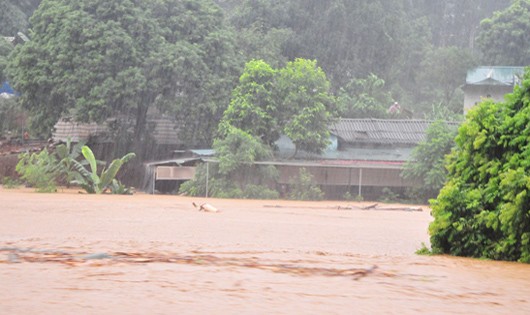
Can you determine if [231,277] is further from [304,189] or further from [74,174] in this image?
[304,189]

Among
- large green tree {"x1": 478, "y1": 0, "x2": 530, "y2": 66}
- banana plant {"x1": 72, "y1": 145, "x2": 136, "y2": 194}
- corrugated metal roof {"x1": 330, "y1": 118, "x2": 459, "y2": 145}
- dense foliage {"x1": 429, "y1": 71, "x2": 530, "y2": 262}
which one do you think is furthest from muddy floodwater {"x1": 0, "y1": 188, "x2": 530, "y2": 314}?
large green tree {"x1": 478, "y1": 0, "x2": 530, "y2": 66}

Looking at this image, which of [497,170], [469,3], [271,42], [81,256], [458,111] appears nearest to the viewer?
[81,256]

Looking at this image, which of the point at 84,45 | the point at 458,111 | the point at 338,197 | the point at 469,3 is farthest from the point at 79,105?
the point at 469,3

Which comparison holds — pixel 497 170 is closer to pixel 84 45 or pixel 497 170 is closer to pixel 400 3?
pixel 84 45

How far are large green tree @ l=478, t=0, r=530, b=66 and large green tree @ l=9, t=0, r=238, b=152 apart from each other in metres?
15.1

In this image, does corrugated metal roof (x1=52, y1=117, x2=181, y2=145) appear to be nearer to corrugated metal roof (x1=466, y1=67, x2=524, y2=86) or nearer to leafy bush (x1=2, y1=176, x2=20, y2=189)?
leafy bush (x1=2, y1=176, x2=20, y2=189)

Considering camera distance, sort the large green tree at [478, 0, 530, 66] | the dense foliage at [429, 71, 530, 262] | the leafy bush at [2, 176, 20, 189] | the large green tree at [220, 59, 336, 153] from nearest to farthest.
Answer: the dense foliage at [429, 71, 530, 262] < the large green tree at [220, 59, 336, 153] < the leafy bush at [2, 176, 20, 189] < the large green tree at [478, 0, 530, 66]

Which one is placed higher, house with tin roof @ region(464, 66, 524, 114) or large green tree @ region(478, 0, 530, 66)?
large green tree @ region(478, 0, 530, 66)

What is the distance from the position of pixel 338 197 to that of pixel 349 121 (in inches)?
204

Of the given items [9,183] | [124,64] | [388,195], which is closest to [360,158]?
[388,195]

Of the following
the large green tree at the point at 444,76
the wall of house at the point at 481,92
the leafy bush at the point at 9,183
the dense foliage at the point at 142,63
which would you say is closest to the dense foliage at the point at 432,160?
the dense foliage at the point at 142,63

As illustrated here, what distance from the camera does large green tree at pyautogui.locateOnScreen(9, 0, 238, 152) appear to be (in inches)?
1107

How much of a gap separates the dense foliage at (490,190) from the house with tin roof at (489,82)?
89.2ft

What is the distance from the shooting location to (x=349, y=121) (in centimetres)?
3150
